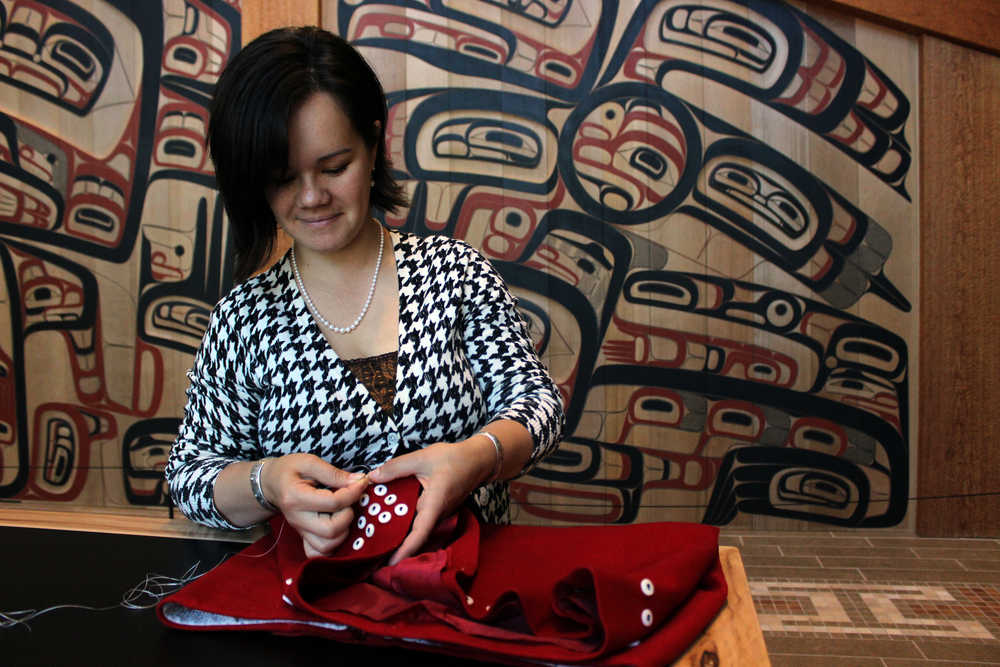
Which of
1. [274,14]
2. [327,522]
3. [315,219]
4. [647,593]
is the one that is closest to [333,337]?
[315,219]

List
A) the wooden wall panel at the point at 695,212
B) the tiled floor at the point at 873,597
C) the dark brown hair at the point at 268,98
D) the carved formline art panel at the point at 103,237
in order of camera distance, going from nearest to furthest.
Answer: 1. the dark brown hair at the point at 268,98
2. the tiled floor at the point at 873,597
3. the carved formline art panel at the point at 103,237
4. the wooden wall panel at the point at 695,212

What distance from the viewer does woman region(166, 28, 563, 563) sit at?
3.85ft

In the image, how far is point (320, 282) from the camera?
4.57 ft

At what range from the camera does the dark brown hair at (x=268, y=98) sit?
1172mm

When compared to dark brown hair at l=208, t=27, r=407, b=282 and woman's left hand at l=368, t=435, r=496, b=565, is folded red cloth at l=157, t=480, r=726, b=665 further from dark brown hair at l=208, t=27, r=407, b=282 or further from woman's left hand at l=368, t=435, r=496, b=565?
dark brown hair at l=208, t=27, r=407, b=282

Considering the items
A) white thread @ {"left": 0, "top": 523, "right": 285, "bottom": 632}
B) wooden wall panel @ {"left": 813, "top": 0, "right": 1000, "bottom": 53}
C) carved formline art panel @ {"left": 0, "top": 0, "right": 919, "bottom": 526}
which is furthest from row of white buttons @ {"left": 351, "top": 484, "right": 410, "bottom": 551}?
wooden wall panel @ {"left": 813, "top": 0, "right": 1000, "bottom": 53}

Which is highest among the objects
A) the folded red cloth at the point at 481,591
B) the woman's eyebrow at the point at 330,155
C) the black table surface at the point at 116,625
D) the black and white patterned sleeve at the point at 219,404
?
the woman's eyebrow at the point at 330,155

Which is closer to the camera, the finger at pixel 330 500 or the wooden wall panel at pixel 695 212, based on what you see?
the finger at pixel 330 500

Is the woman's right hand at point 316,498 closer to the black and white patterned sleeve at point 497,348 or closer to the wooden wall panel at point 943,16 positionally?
the black and white patterned sleeve at point 497,348

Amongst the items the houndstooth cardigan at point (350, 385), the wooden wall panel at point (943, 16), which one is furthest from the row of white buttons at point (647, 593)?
the wooden wall panel at point (943, 16)

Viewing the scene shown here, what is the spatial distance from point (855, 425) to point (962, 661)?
42.8 inches

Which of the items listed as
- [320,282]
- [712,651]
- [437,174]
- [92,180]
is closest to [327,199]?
[320,282]

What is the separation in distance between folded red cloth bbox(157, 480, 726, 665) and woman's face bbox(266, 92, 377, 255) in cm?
43

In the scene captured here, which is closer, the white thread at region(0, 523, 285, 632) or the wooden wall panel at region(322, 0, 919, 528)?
the white thread at region(0, 523, 285, 632)
